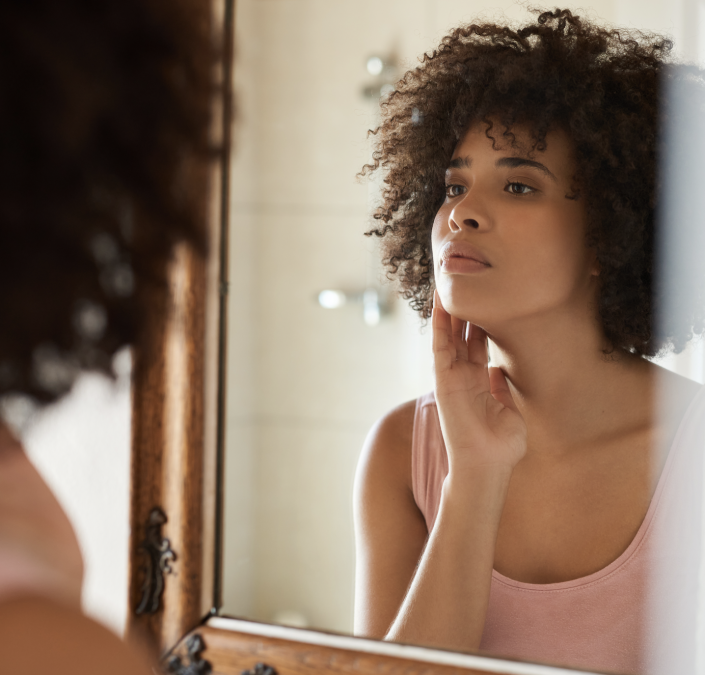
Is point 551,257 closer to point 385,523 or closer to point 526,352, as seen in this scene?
point 526,352

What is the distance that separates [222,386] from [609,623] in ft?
1.26

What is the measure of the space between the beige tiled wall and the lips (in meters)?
0.06

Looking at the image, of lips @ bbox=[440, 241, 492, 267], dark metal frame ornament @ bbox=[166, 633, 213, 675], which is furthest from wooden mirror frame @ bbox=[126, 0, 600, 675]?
lips @ bbox=[440, 241, 492, 267]

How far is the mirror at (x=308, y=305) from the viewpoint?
1.86ft

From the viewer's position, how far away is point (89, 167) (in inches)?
10.6

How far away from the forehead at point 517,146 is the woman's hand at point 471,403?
4.6 inches

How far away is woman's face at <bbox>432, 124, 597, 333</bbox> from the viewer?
51cm

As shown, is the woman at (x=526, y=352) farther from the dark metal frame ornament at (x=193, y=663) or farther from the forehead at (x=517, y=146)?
the dark metal frame ornament at (x=193, y=663)

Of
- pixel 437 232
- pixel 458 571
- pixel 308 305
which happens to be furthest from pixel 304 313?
pixel 458 571

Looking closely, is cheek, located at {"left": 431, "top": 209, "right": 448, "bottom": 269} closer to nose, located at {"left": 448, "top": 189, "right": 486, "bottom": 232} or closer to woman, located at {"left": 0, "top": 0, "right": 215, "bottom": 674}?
nose, located at {"left": 448, "top": 189, "right": 486, "bottom": 232}

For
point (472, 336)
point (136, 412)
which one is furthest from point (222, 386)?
point (472, 336)

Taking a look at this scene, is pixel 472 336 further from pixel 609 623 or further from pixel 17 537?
pixel 17 537

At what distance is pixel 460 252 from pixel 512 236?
4 centimetres

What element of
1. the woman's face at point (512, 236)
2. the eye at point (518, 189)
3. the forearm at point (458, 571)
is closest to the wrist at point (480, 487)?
the forearm at point (458, 571)
